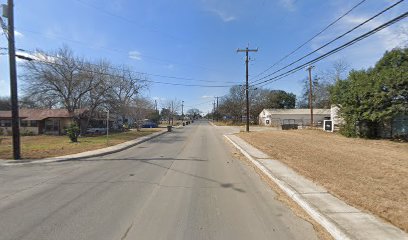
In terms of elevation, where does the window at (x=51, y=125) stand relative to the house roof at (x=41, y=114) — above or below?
below

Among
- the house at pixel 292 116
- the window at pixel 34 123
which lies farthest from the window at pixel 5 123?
the house at pixel 292 116

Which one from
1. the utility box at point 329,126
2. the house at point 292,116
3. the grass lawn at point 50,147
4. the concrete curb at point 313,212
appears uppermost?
the house at point 292,116

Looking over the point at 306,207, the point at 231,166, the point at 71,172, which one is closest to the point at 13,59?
the point at 71,172

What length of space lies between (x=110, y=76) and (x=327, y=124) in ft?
91.3

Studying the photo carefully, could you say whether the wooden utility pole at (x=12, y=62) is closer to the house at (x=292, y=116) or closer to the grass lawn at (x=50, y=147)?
the grass lawn at (x=50, y=147)

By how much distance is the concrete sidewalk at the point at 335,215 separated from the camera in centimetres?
564

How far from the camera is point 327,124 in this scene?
43062 mm

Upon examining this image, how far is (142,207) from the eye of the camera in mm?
7605

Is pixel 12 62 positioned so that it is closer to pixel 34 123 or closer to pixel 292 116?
pixel 34 123

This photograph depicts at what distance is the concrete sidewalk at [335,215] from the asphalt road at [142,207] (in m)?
0.41

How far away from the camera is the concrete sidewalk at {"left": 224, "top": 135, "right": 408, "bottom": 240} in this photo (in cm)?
564

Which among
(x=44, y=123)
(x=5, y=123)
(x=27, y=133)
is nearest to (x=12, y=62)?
(x=27, y=133)

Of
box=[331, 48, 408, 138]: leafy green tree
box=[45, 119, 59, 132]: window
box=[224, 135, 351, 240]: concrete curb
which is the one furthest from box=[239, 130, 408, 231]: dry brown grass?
box=[45, 119, 59, 132]: window

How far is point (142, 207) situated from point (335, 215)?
157 inches
